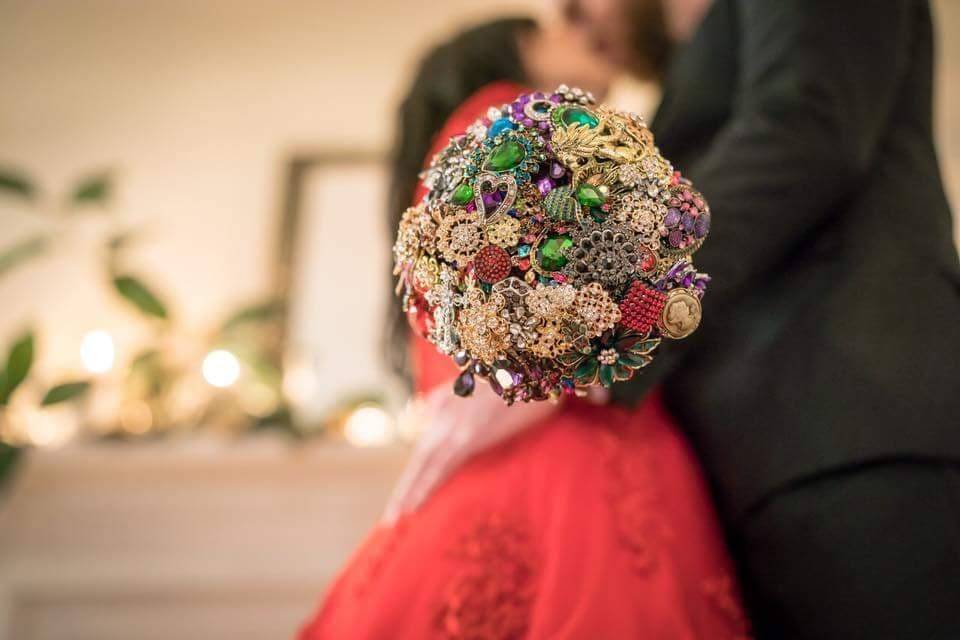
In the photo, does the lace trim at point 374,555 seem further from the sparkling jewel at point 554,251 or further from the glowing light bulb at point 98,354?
the glowing light bulb at point 98,354

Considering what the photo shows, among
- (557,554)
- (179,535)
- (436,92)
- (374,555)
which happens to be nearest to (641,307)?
(557,554)

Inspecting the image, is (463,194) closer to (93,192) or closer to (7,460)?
(7,460)

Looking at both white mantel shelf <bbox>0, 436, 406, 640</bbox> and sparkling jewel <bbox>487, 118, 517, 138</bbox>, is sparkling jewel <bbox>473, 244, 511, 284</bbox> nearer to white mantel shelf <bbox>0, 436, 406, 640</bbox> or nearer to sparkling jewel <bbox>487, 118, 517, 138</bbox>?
sparkling jewel <bbox>487, 118, 517, 138</bbox>

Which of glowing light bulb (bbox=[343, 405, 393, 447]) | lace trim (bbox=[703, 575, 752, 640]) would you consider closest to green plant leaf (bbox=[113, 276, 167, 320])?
glowing light bulb (bbox=[343, 405, 393, 447])

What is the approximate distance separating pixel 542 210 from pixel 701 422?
33cm

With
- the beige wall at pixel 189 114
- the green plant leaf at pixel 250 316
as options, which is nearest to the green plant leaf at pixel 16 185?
the beige wall at pixel 189 114

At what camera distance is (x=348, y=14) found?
2.29 m

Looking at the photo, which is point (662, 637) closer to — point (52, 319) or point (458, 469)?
point (458, 469)

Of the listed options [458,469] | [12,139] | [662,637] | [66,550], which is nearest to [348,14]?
[12,139]

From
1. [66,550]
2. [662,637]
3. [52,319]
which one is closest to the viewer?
[662,637]

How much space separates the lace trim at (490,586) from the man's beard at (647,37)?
32.7 inches

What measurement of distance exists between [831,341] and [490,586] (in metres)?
0.33

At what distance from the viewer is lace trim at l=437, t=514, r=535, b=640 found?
1.60 ft

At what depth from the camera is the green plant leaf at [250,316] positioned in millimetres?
1582
